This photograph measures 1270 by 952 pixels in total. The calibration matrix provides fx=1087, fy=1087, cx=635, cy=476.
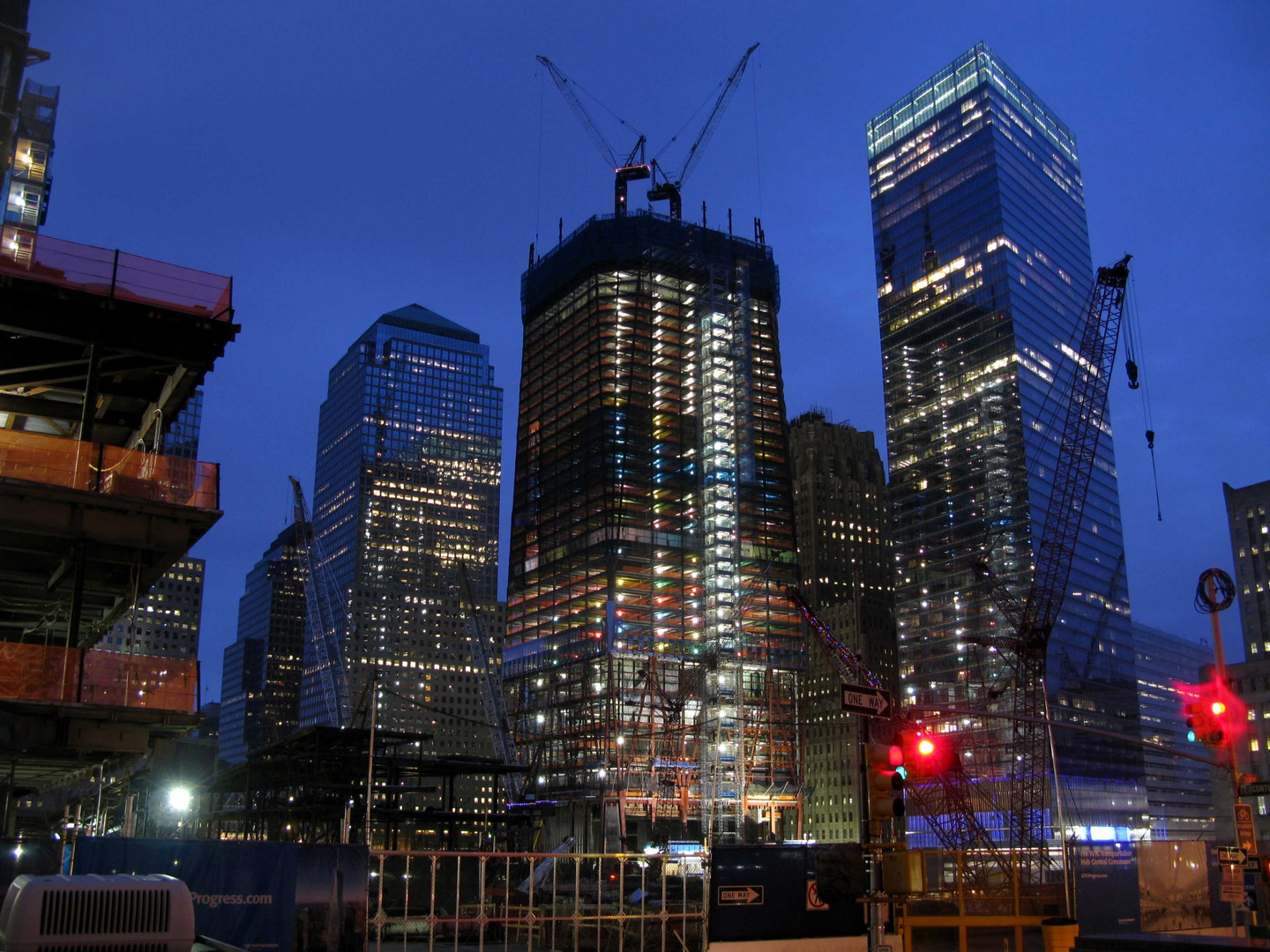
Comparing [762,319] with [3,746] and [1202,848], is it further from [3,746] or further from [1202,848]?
[3,746]

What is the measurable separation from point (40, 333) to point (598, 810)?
99.7 m

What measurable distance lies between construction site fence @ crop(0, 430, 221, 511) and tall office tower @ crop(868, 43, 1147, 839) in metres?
106

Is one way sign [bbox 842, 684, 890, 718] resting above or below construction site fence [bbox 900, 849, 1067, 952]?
above

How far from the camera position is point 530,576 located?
138 metres

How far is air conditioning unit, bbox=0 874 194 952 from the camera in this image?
891cm

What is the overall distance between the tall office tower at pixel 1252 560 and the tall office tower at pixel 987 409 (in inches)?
732

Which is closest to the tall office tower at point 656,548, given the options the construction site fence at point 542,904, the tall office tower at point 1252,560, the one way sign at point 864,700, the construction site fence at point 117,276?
the construction site fence at point 542,904

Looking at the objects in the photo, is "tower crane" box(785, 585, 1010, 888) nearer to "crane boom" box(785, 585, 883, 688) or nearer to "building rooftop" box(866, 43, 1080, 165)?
"crane boom" box(785, 585, 883, 688)

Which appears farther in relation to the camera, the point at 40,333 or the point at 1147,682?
the point at 1147,682

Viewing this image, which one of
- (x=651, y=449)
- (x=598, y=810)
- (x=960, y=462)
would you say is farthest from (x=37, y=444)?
(x=960, y=462)

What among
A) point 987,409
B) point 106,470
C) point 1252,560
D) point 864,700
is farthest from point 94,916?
point 1252,560

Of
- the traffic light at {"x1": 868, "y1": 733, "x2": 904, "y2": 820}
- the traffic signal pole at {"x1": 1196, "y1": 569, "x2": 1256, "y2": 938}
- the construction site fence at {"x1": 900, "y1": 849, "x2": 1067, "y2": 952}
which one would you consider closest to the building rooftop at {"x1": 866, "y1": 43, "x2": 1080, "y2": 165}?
the construction site fence at {"x1": 900, "y1": 849, "x2": 1067, "y2": 952}

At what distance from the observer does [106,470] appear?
83.6 ft

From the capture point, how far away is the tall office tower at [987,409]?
414 feet
